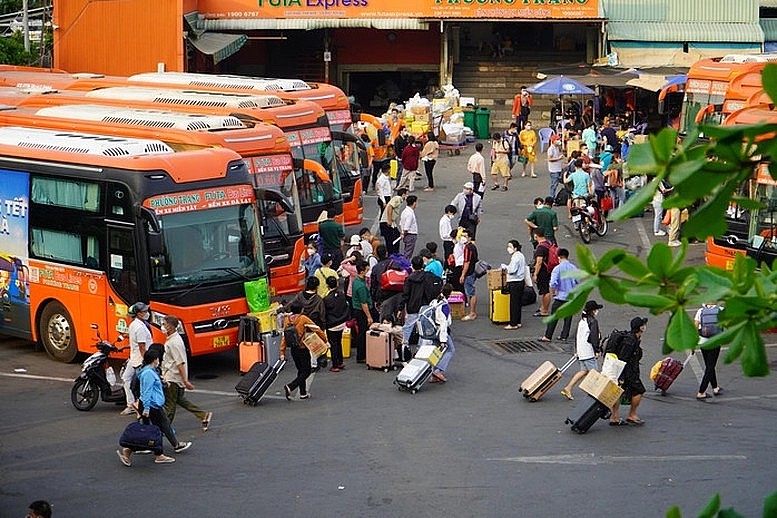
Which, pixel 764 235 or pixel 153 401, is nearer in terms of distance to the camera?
pixel 153 401

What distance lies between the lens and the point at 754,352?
427 centimetres

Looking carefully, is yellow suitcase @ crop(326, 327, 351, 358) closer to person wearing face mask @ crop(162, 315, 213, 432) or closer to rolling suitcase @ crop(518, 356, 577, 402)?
rolling suitcase @ crop(518, 356, 577, 402)

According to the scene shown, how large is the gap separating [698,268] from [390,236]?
20.4 meters

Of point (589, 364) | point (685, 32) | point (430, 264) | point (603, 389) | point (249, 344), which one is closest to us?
point (603, 389)

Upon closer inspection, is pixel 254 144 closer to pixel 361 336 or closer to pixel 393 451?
pixel 361 336

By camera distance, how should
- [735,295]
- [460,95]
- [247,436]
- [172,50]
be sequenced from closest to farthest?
[735,295] → [247,436] → [172,50] → [460,95]

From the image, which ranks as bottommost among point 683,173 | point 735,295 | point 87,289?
point 87,289

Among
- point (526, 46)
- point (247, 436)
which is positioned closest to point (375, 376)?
point (247, 436)

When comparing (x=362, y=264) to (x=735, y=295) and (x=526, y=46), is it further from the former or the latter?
(x=526, y=46)

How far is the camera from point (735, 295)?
4316 mm

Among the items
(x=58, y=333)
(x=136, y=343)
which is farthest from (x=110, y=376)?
(x=58, y=333)

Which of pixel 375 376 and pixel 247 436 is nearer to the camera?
pixel 247 436

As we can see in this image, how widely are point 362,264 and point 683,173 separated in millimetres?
15711

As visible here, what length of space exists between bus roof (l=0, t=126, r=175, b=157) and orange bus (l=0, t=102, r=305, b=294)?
2241 mm
